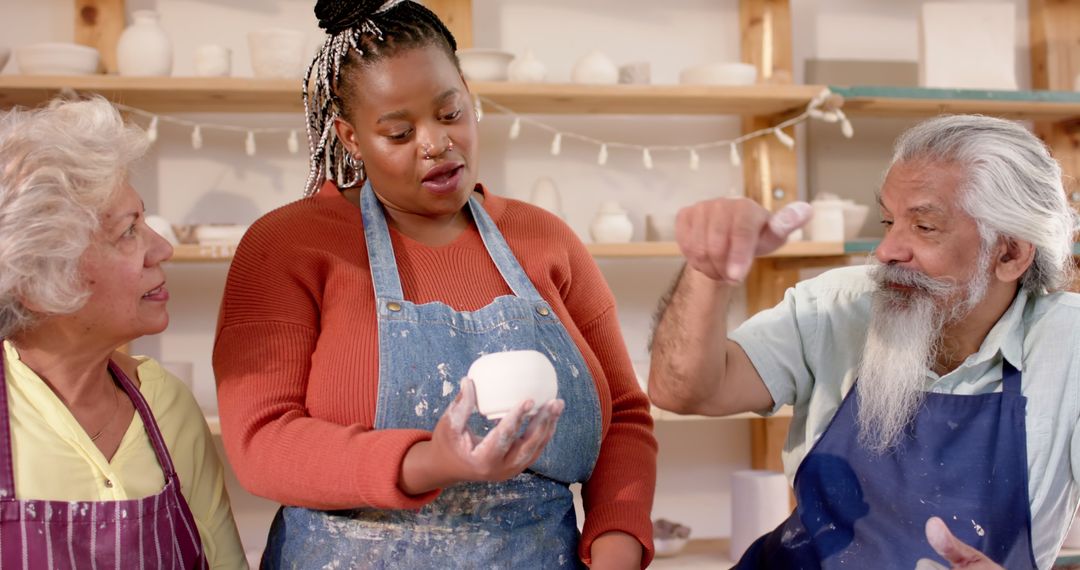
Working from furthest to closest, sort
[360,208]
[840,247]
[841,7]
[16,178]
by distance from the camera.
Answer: [841,7]
[840,247]
[360,208]
[16,178]

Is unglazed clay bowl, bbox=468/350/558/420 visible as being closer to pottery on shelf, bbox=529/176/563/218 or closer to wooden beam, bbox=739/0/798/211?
pottery on shelf, bbox=529/176/563/218

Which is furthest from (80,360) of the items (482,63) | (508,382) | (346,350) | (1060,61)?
(1060,61)

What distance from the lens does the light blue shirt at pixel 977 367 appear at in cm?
168

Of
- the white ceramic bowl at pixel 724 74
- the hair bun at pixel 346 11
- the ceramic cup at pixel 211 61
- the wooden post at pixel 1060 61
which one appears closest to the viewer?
the hair bun at pixel 346 11

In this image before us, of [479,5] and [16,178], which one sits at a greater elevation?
[479,5]

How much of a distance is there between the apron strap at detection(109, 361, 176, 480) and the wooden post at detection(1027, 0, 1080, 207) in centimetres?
333

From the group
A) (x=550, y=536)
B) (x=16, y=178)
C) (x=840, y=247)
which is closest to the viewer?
(x=16, y=178)

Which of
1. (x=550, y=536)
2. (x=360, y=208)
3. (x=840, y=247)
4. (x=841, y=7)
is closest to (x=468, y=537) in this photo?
(x=550, y=536)

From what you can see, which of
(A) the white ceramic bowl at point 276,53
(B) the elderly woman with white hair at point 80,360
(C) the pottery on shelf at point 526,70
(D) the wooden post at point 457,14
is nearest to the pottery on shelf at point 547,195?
(C) the pottery on shelf at point 526,70

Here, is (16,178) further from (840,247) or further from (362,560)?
(840,247)

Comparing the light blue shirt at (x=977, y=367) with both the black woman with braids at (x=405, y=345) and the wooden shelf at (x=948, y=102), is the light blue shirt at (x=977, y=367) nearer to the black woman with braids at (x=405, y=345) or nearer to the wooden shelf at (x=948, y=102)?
the black woman with braids at (x=405, y=345)

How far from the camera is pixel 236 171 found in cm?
334

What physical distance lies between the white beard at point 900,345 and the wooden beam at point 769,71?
1752mm

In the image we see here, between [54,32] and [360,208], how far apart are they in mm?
2144
